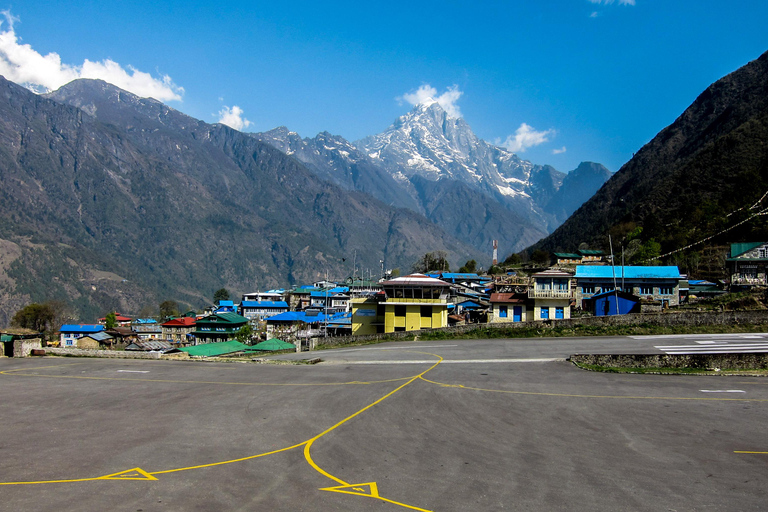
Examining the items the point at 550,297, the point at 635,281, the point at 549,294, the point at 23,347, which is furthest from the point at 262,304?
the point at 23,347

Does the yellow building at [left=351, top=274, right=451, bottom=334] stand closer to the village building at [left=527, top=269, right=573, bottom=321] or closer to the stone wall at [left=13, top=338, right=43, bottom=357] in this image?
the village building at [left=527, top=269, right=573, bottom=321]

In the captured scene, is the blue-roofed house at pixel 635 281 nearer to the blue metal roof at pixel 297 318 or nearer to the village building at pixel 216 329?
the blue metal roof at pixel 297 318

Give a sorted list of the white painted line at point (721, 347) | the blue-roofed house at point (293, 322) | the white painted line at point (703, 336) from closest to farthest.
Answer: the white painted line at point (721, 347) < the white painted line at point (703, 336) < the blue-roofed house at point (293, 322)

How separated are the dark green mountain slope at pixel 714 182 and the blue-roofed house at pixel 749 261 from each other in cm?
969

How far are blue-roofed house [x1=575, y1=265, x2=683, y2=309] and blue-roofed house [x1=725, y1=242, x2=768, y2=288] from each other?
339 inches

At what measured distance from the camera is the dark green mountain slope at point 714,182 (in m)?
99.8

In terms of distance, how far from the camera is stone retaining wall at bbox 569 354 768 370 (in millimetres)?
24875

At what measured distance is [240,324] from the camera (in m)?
99.4

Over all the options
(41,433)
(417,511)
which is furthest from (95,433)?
(417,511)

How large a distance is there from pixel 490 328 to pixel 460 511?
3454cm

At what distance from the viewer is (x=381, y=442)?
14078mm

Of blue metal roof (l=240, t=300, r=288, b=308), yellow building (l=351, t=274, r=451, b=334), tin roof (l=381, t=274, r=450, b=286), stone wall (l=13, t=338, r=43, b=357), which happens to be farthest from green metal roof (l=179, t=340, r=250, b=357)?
blue metal roof (l=240, t=300, r=288, b=308)

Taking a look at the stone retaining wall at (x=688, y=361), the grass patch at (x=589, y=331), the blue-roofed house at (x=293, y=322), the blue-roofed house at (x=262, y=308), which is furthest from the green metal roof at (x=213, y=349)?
the blue-roofed house at (x=262, y=308)

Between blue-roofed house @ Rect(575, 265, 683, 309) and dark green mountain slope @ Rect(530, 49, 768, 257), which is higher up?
dark green mountain slope @ Rect(530, 49, 768, 257)
